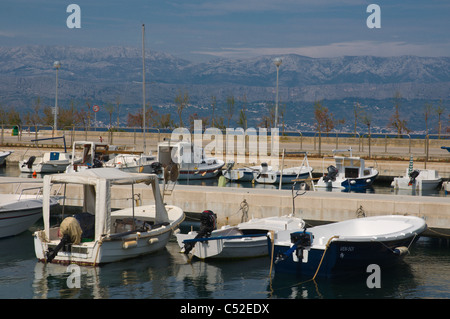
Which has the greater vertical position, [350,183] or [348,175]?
[348,175]

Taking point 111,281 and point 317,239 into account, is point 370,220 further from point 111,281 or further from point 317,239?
point 111,281

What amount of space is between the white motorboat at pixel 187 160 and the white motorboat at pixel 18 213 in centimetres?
1805

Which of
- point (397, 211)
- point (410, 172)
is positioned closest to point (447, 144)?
point (410, 172)

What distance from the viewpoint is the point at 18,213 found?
24578mm

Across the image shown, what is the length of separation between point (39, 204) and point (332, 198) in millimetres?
11791

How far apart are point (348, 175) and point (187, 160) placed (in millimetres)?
11706

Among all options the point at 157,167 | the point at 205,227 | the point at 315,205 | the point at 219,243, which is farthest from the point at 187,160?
the point at 219,243

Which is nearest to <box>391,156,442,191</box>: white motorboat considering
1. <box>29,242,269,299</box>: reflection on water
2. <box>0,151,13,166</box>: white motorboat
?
<box>29,242,269,299</box>: reflection on water

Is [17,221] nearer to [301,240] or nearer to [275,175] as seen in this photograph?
[301,240]

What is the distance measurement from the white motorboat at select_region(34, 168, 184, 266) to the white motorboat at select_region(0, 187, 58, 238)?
3374 mm

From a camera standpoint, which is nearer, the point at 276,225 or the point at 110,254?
the point at 110,254

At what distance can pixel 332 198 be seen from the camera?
82.2 feet

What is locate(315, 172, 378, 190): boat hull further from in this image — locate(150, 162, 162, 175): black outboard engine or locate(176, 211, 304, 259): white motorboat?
locate(176, 211, 304, 259): white motorboat
